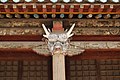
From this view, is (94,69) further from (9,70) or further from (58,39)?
(9,70)

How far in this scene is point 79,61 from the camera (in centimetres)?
769

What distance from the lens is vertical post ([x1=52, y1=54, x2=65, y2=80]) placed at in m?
6.08

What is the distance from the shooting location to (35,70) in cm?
755

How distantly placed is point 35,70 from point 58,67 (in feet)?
4.99

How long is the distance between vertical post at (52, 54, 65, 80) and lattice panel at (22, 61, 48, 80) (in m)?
1.30

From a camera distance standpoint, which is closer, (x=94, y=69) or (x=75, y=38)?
(x=75, y=38)

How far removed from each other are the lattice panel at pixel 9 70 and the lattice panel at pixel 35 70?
21 centimetres

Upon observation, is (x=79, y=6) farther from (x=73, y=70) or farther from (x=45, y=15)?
(x=73, y=70)

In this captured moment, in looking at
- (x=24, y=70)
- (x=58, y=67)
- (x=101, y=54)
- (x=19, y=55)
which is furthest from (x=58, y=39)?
(x=24, y=70)

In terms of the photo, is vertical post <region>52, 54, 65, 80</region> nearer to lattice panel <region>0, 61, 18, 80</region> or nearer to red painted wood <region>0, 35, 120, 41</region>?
red painted wood <region>0, 35, 120, 41</region>

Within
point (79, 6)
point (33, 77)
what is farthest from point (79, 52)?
point (33, 77)

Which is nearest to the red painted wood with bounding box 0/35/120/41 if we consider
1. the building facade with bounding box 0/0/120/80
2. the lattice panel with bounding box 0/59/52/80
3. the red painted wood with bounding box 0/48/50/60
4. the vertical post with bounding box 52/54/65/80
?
the building facade with bounding box 0/0/120/80

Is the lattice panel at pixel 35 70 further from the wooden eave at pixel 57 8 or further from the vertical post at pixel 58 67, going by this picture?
the wooden eave at pixel 57 8

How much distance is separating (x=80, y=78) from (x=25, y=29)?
1878 millimetres
